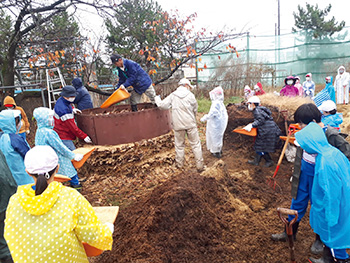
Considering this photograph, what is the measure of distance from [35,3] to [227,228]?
25.8 feet

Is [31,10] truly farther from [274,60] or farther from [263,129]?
[274,60]

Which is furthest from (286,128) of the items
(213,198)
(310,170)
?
(310,170)

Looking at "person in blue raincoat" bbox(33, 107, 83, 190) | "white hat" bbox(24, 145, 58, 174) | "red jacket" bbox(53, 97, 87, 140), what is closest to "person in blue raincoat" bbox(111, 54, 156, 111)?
"red jacket" bbox(53, 97, 87, 140)

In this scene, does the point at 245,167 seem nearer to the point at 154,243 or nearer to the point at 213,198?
the point at 213,198

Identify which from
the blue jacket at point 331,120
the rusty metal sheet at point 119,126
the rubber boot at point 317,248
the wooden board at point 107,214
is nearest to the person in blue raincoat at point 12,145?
the wooden board at point 107,214

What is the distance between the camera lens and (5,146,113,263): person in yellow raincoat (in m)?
1.60

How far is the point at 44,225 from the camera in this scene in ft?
5.30

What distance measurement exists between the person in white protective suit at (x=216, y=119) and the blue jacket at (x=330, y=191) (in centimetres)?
365

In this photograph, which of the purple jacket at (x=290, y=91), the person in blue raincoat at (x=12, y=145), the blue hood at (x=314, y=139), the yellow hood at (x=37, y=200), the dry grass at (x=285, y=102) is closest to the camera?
the yellow hood at (x=37, y=200)

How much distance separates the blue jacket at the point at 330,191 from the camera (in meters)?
2.31

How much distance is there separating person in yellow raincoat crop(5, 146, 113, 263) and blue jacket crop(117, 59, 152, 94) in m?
4.02

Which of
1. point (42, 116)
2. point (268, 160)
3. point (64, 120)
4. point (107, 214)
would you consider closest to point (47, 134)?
point (42, 116)

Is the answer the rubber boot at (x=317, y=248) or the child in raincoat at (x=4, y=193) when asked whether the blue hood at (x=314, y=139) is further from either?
the child in raincoat at (x=4, y=193)

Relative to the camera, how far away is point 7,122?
11.1 ft
